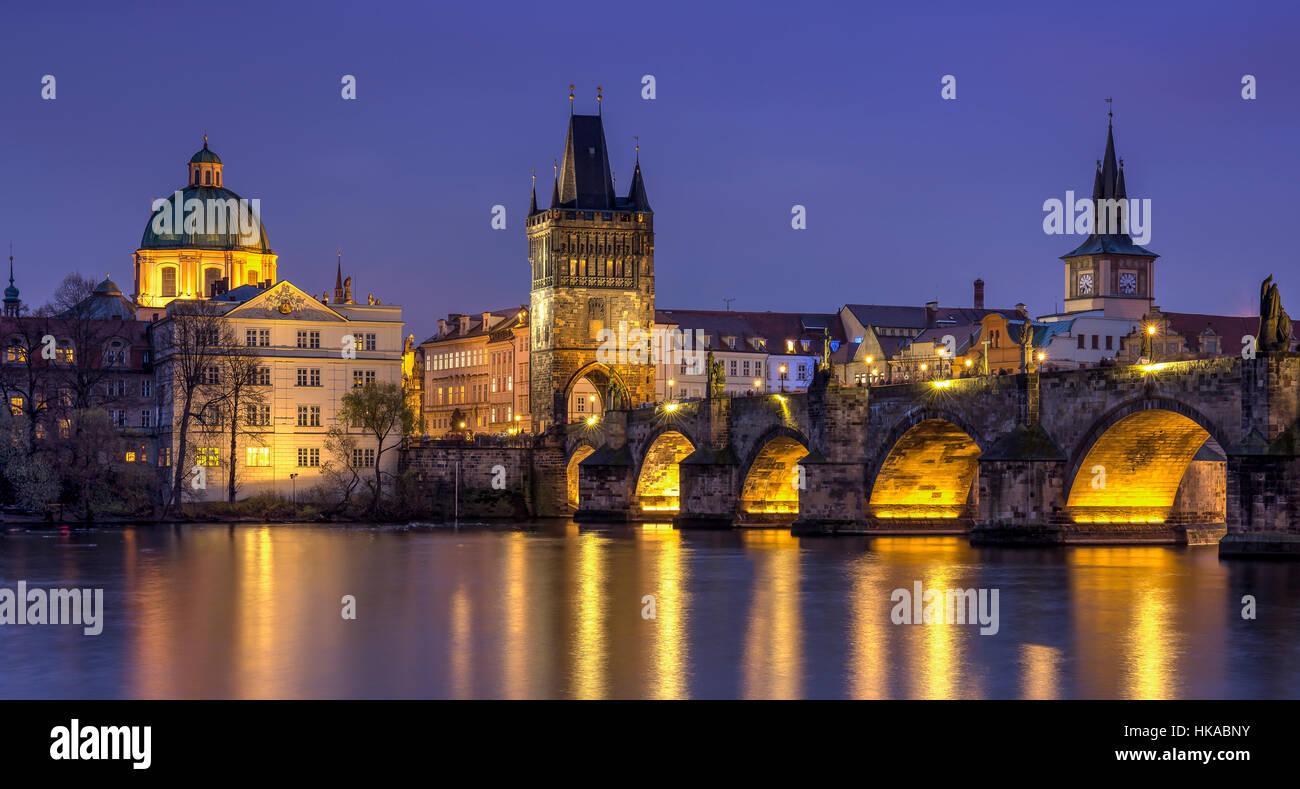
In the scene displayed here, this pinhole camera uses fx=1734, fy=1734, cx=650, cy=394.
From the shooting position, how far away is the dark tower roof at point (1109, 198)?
465 feet

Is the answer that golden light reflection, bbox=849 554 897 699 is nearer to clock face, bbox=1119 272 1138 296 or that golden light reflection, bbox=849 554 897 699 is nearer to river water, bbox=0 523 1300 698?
river water, bbox=0 523 1300 698

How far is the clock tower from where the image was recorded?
5610 inches

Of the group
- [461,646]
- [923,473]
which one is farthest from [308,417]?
[461,646]

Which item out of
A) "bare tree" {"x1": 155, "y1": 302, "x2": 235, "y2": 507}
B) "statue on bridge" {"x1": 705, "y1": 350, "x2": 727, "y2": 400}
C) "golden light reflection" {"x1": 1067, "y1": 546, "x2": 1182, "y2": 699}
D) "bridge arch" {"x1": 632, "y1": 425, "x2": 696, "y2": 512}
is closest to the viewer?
"golden light reflection" {"x1": 1067, "y1": 546, "x2": 1182, "y2": 699}

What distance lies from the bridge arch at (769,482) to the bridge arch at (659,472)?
11233mm

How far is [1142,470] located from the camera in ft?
187

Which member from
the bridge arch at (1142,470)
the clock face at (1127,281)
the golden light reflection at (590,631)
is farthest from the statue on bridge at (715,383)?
the clock face at (1127,281)

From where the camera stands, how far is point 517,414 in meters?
132

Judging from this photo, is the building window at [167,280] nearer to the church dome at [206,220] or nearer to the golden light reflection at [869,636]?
the church dome at [206,220]

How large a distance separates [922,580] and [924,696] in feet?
67.8

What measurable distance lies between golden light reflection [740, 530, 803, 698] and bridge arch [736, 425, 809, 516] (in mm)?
19062

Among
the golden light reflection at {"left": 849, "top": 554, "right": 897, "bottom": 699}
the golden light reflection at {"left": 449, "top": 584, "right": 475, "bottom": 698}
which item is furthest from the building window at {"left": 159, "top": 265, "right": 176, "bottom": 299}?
the golden light reflection at {"left": 449, "top": 584, "right": 475, "bottom": 698}

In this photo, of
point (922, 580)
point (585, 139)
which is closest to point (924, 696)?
point (922, 580)
